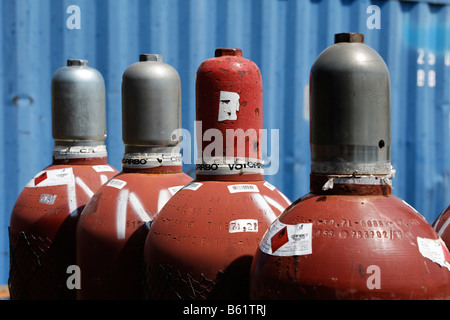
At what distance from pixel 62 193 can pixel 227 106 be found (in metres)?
1.30

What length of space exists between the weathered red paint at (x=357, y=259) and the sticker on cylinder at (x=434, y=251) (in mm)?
15

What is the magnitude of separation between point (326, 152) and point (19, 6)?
3378 mm

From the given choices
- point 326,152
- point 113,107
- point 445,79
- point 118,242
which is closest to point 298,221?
point 326,152

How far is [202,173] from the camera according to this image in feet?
8.64

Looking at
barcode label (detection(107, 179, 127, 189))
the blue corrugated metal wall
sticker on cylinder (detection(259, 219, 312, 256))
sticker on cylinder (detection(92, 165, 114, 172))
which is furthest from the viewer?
the blue corrugated metal wall

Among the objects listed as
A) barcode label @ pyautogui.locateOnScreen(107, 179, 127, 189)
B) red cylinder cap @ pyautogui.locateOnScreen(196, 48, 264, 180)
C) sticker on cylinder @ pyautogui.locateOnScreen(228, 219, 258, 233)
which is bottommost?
sticker on cylinder @ pyautogui.locateOnScreen(228, 219, 258, 233)

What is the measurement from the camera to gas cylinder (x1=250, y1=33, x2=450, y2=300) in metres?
1.74

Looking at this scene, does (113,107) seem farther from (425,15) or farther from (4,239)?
(425,15)

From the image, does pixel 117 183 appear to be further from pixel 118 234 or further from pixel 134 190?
pixel 118 234

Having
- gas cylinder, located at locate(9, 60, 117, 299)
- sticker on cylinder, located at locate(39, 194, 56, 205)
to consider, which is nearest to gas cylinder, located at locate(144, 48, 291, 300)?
gas cylinder, located at locate(9, 60, 117, 299)

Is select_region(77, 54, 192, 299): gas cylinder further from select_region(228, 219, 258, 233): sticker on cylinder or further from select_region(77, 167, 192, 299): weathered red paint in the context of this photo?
select_region(228, 219, 258, 233): sticker on cylinder

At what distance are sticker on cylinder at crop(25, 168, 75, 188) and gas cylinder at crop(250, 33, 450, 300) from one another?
1.79 metres

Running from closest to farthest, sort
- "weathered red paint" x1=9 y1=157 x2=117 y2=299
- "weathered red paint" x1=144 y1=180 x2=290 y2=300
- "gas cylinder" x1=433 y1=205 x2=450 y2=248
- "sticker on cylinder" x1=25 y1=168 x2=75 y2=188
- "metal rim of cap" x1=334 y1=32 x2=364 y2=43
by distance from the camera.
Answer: "metal rim of cap" x1=334 y1=32 x2=364 y2=43
"weathered red paint" x1=144 y1=180 x2=290 y2=300
"gas cylinder" x1=433 y1=205 x2=450 y2=248
"weathered red paint" x1=9 y1=157 x2=117 y2=299
"sticker on cylinder" x1=25 y1=168 x2=75 y2=188
